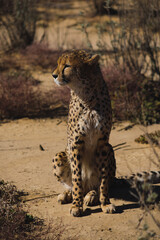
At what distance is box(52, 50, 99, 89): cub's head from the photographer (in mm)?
3584

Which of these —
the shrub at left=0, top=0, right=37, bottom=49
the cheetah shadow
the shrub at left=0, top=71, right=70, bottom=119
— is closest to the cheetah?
the cheetah shadow

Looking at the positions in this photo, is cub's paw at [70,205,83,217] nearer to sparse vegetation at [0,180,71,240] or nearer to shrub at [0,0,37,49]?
sparse vegetation at [0,180,71,240]

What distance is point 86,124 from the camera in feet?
12.1

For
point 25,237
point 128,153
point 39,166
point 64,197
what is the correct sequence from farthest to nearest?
point 128,153 → point 39,166 → point 64,197 → point 25,237

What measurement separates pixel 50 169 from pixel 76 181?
1.28m

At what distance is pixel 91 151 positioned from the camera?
383cm

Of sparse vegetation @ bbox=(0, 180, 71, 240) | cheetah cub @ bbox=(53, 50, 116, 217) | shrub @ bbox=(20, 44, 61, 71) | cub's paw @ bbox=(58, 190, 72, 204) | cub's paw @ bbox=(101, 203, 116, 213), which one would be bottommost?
shrub @ bbox=(20, 44, 61, 71)

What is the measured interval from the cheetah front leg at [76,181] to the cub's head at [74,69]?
627 millimetres

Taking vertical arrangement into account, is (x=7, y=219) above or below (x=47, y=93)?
above

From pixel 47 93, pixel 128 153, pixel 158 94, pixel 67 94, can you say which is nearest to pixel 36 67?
pixel 47 93

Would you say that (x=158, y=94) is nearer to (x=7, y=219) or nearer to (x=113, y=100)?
(x=113, y=100)

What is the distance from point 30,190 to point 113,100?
308 cm

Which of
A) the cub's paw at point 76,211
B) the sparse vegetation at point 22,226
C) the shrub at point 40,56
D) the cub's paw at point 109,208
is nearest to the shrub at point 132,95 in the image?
the shrub at point 40,56

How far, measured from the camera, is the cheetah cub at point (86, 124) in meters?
3.63
